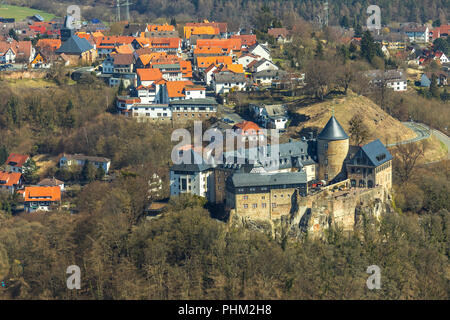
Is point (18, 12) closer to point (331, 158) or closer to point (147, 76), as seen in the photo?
point (147, 76)

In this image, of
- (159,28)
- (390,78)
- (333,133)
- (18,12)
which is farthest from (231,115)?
(18,12)

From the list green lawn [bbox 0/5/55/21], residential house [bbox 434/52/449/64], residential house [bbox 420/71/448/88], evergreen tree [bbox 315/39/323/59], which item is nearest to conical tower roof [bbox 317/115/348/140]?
evergreen tree [bbox 315/39/323/59]

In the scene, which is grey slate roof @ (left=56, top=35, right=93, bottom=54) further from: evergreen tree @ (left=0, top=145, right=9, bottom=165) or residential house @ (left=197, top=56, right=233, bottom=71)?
evergreen tree @ (left=0, top=145, right=9, bottom=165)

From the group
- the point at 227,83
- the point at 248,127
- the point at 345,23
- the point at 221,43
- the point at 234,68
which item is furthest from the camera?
the point at 345,23

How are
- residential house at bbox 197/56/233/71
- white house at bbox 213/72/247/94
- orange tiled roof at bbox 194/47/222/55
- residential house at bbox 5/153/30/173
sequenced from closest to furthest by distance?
residential house at bbox 5/153/30/173, white house at bbox 213/72/247/94, residential house at bbox 197/56/233/71, orange tiled roof at bbox 194/47/222/55

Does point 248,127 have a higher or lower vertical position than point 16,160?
higher

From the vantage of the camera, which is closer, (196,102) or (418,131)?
(196,102)
